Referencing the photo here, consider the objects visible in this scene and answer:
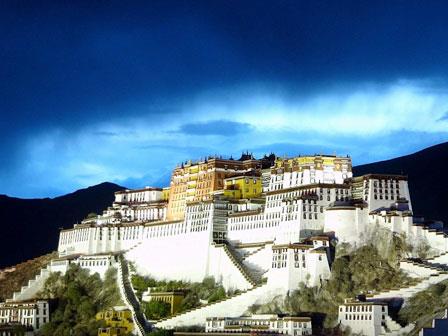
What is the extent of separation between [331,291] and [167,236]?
26.7 meters

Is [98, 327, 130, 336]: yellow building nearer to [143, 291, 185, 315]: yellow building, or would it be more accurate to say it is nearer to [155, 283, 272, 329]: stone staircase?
[143, 291, 185, 315]: yellow building

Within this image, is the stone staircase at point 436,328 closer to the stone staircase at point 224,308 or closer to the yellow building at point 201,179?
the stone staircase at point 224,308

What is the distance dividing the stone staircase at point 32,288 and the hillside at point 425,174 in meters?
40.2

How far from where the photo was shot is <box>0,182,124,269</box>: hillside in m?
182

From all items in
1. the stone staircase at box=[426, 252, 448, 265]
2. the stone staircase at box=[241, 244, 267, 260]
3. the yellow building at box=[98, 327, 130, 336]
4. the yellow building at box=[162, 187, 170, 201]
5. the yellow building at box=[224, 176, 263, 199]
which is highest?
the yellow building at box=[162, 187, 170, 201]

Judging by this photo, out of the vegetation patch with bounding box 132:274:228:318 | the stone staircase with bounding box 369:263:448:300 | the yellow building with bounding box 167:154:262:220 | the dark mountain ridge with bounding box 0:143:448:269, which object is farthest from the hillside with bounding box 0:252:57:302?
the stone staircase with bounding box 369:263:448:300

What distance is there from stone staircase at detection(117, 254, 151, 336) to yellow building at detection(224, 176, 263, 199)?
12.2 metres

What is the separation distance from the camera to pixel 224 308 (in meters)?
88.3

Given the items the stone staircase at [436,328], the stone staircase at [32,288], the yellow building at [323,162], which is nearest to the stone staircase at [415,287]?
the stone staircase at [436,328]

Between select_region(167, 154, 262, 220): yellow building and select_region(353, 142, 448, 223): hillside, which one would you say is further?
select_region(353, 142, 448, 223): hillside

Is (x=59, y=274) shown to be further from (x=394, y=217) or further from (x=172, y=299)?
(x=394, y=217)

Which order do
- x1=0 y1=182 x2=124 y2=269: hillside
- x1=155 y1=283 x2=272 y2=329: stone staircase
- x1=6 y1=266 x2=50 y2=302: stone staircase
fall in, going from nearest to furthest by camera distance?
x1=155 y1=283 x2=272 y2=329: stone staircase
x1=6 y1=266 x2=50 y2=302: stone staircase
x1=0 y1=182 x2=124 y2=269: hillside

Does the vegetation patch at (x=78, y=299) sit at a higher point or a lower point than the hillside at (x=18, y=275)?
lower

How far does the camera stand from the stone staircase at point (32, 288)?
115 m
